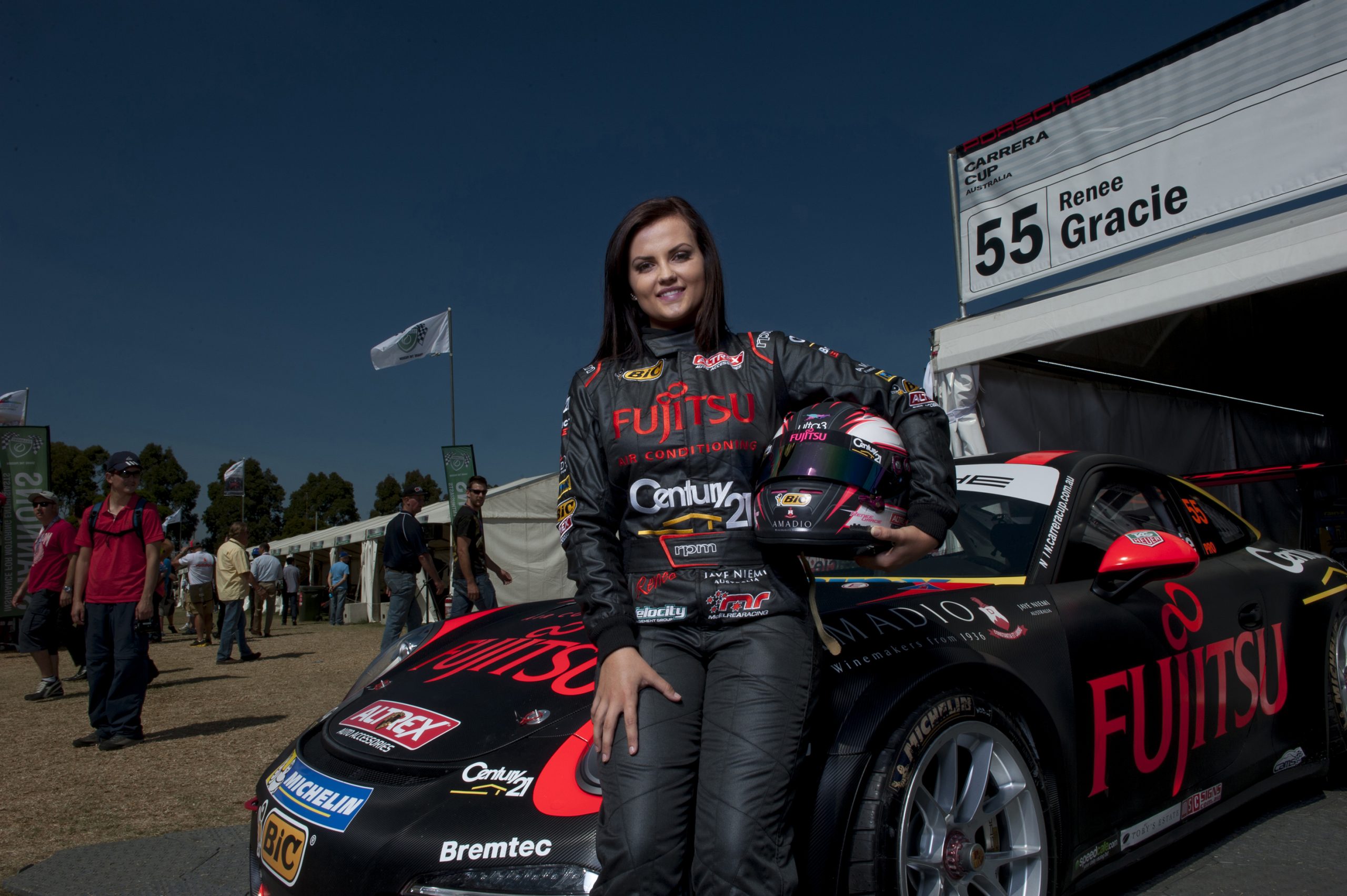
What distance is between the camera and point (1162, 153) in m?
6.14

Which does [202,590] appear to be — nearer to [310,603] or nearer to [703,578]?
[310,603]

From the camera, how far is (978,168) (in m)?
6.96

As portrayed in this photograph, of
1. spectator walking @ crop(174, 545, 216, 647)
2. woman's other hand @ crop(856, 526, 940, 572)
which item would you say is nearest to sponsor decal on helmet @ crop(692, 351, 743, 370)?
woman's other hand @ crop(856, 526, 940, 572)

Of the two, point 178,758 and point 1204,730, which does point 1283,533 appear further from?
point 178,758

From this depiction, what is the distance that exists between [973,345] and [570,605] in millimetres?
4612

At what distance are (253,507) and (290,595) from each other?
3507 cm

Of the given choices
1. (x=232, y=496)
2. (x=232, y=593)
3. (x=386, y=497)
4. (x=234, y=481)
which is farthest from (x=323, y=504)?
(x=232, y=593)

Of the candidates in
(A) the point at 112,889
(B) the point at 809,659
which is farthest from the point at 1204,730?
(A) the point at 112,889

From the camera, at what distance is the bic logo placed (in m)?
1.74

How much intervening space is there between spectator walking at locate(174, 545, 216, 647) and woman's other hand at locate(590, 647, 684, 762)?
43.5ft

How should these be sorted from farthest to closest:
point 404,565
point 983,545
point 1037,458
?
point 404,565 → point 1037,458 → point 983,545

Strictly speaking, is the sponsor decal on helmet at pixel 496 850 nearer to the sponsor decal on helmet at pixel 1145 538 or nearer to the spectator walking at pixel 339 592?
the sponsor decal on helmet at pixel 1145 538

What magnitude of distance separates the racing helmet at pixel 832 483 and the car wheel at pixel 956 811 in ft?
1.45

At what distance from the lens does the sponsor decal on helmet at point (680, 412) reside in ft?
5.16
